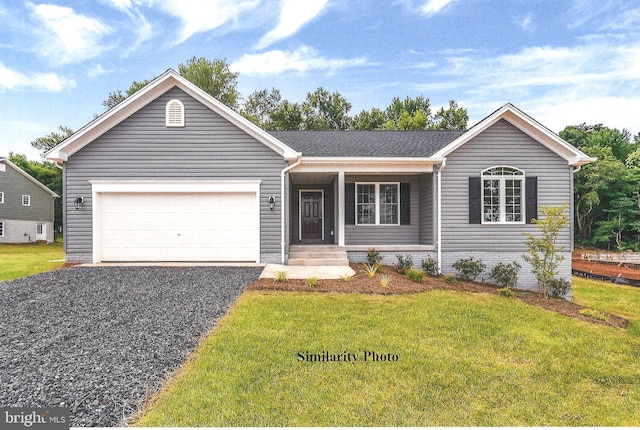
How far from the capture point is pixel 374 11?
13.7 m

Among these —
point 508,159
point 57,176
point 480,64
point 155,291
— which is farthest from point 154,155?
point 57,176

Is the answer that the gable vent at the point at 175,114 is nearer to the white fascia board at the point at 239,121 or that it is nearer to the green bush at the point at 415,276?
the white fascia board at the point at 239,121

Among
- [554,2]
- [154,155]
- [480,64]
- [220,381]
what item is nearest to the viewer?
[220,381]

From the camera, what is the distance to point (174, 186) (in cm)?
950

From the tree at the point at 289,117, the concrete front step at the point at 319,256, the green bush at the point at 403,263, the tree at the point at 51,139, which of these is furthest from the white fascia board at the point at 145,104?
the tree at the point at 51,139

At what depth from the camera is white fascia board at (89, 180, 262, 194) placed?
9.47m

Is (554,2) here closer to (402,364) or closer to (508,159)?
(508,159)

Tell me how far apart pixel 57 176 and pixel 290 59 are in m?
28.0

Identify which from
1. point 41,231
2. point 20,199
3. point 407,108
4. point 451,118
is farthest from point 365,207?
point 41,231

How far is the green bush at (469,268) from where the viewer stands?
386 inches

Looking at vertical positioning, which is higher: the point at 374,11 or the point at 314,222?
the point at 374,11

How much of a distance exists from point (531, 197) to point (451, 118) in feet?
72.4

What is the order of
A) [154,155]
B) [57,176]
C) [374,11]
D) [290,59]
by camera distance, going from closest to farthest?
1. [154,155]
2. [374,11]
3. [290,59]
4. [57,176]

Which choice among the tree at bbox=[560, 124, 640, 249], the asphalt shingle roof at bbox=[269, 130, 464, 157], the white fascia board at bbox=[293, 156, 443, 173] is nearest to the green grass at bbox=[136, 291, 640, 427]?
the white fascia board at bbox=[293, 156, 443, 173]
